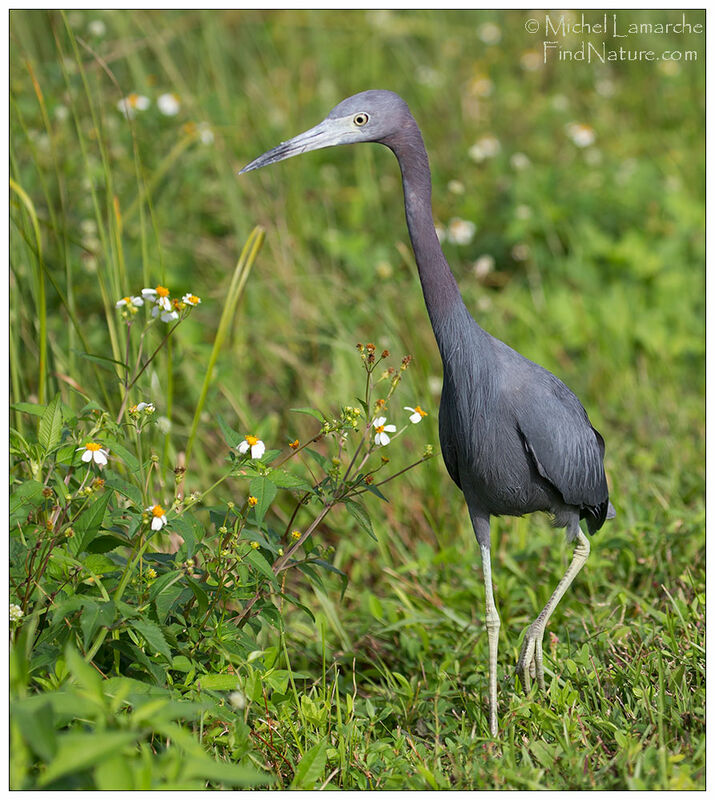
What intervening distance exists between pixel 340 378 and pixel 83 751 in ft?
9.03

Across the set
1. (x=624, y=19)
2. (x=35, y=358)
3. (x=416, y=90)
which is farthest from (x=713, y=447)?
(x=624, y=19)

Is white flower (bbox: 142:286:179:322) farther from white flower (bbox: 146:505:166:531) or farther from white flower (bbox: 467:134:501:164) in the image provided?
white flower (bbox: 467:134:501:164)

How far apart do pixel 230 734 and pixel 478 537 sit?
0.95m

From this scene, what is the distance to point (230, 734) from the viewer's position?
2.39 meters

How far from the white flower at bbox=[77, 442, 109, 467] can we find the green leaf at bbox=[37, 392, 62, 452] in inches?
3.8

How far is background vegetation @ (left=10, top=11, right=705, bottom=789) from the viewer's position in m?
2.32

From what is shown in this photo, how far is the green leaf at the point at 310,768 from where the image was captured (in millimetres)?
2324

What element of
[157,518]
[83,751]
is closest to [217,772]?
[83,751]

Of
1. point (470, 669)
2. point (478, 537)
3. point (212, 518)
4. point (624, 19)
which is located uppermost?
point (624, 19)

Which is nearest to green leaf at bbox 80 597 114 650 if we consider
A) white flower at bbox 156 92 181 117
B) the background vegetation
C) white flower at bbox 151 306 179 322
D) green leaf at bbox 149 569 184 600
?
the background vegetation

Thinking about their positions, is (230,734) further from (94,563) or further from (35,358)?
(35,358)

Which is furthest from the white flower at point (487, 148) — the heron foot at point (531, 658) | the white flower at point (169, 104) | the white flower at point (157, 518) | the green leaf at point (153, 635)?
the green leaf at point (153, 635)

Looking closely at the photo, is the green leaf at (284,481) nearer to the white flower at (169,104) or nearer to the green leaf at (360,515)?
the green leaf at (360,515)

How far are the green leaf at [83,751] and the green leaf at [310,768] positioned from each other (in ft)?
2.66
